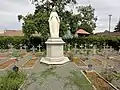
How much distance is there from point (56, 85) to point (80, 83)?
146cm

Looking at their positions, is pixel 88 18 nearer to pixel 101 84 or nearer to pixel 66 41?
pixel 66 41

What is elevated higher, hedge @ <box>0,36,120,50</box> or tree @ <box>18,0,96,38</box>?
tree @ <box>18,0,96,38</box>

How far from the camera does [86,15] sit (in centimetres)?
6300

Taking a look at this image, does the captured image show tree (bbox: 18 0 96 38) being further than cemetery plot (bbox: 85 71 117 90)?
Yes

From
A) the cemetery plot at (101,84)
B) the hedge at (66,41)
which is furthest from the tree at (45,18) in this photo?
the cemetery plot at (101,84)

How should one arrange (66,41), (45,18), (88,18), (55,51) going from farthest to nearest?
(88,18)
(66,41)
(45,18)
(55,51)

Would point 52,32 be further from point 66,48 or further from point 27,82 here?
point 66,48

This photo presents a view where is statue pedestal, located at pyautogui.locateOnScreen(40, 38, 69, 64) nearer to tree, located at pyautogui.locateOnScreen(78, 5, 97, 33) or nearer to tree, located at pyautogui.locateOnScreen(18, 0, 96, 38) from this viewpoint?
tree, located at pyautogui.locateOnScreen(18, 0, 96, 38)

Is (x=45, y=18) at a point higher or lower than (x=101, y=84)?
higher

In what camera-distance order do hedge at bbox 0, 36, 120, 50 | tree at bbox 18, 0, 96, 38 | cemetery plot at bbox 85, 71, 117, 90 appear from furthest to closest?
hedge at bbox 0, 36, 120, 50
tree at bbox 18, 0, 96, 38
cemetery plot at bbox 85, 71, 117, 90

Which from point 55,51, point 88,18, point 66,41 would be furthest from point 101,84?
point 88,18

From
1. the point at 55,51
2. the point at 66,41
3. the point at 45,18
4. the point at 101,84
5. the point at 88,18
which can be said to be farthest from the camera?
the point at 88,18

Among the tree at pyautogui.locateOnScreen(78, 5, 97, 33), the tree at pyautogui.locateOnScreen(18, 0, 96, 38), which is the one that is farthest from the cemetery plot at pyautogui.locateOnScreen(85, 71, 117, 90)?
the tree at pyautogui.locateOnScreen(78, 5, 97, 33)

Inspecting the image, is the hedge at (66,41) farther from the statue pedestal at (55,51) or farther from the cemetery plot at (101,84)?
the cemetery plot at (101,84)
